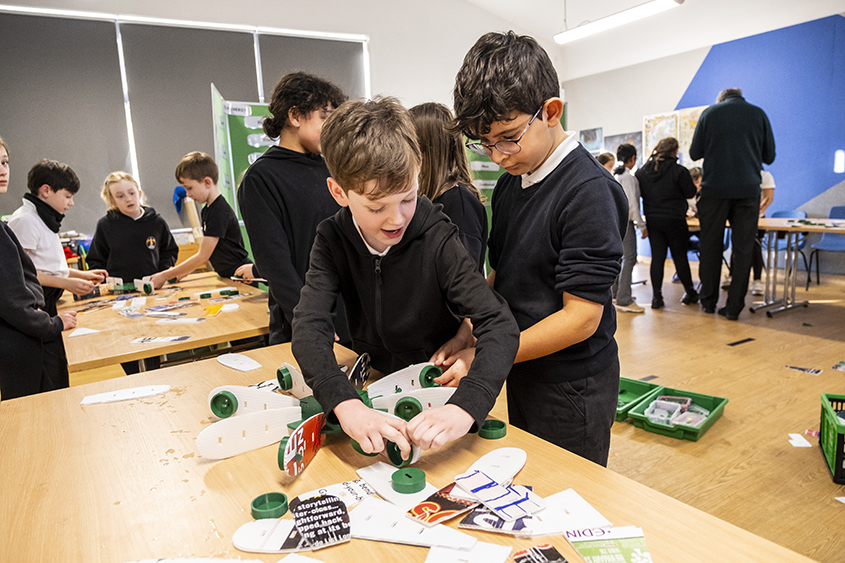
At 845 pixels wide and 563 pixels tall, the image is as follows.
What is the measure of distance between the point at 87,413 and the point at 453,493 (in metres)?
0.88

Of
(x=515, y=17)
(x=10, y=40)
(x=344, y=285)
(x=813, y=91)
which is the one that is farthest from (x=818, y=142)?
(x=10, y=40)

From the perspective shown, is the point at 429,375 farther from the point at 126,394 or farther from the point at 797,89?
the point at 797,89

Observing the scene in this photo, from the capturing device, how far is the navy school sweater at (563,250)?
1026 millimetres

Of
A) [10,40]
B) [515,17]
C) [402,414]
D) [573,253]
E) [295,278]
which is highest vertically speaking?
[515,17]

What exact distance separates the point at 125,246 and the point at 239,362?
100 inches

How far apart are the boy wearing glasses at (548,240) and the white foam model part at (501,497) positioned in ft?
1.09

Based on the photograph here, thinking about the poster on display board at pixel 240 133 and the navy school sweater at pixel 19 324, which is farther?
the poster on display board at pixel 240 133

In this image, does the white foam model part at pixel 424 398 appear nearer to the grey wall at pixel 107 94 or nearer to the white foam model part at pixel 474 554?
the white foam model part at pixel 474 554

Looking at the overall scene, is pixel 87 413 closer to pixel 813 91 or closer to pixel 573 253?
pixel 573 253

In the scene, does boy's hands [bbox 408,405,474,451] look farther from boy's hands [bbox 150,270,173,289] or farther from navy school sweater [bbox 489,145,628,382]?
boy's hands [bbox 150,270,173,289]

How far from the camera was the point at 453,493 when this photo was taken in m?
0.76

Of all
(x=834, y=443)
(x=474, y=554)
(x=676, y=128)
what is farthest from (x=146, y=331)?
(x=676, y=128)

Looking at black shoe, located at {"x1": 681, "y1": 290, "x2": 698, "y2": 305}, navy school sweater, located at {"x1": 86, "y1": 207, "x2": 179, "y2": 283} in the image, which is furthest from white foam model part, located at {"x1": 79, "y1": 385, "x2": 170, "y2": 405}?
black shoe, located at {"x1": 681, "y1": 290, "x2": 698, "y2": 305}

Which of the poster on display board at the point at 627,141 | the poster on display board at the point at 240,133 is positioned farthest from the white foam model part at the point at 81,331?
the poster on display board at the point at 627,141
